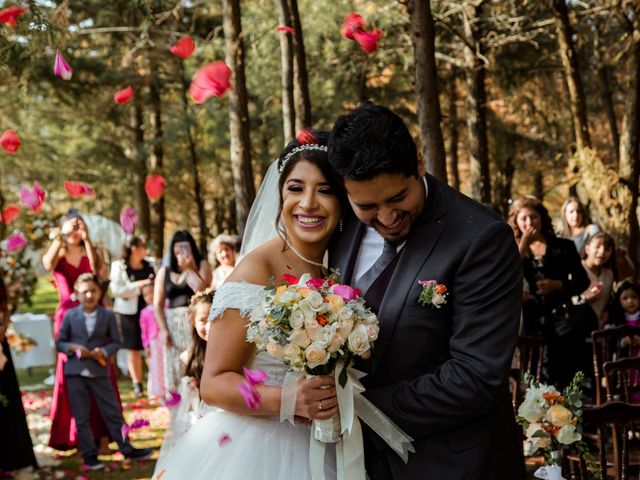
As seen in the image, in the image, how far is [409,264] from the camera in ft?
9.91

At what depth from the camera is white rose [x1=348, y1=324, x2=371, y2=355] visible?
2.88 meters

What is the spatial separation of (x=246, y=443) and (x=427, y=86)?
3.56 meters

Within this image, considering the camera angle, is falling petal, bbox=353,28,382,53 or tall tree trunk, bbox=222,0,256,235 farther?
tall tree trunk, bbox=222,0,256,235

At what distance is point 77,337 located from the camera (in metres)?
8.37

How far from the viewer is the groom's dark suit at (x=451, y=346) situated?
2895 mm

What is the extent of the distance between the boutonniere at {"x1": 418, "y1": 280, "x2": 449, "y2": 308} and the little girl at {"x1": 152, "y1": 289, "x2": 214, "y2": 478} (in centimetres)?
342

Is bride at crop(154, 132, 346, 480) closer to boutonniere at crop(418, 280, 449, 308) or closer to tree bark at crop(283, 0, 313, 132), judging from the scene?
boutonniere at crop(418, 280, 449, 308)

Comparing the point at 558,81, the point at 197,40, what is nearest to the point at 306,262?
the point at 197,40

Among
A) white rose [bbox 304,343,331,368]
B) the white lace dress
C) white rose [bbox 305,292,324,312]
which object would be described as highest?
white rose [bbox 305,292,324,312]

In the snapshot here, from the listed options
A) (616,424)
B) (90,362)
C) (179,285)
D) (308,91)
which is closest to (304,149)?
(616,424)

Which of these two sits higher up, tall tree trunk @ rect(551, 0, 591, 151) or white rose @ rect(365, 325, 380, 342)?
tall tree trunk @ rect(551, 0, 591, 151)

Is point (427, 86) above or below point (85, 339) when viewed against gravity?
above

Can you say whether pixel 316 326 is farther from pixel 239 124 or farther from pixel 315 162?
pixel 239 124

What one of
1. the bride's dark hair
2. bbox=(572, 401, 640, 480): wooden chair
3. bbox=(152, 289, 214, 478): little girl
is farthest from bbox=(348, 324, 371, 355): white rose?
bbox=(152, 289, 214, 478): little girl
